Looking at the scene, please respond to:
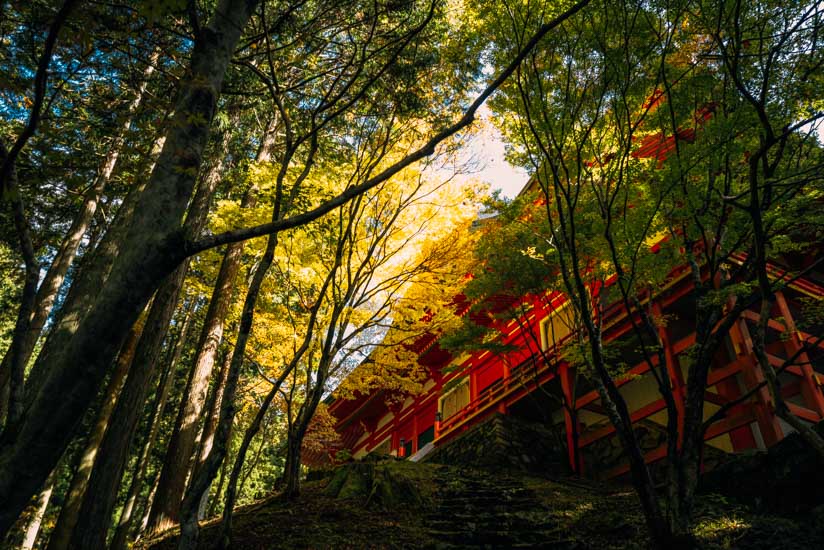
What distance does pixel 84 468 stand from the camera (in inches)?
364

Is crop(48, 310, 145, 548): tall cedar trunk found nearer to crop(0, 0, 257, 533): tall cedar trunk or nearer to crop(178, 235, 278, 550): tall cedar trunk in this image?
crop(178, 235, 278, 550): tall cedar trunk

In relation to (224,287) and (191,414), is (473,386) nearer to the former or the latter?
(224,287)

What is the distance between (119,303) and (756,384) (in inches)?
347

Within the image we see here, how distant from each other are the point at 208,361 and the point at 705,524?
8.40 m

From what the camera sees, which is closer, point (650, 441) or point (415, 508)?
point (415, 508)

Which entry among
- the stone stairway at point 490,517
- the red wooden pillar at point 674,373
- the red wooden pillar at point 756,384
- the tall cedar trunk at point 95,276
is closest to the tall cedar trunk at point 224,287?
the tall cedar trunk at point 95,276

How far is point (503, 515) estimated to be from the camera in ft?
21.8

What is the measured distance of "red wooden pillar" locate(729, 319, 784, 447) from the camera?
7.02 m

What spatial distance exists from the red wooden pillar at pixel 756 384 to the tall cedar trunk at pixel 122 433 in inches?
339

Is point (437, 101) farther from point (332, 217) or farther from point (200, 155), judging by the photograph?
point (200, 155)

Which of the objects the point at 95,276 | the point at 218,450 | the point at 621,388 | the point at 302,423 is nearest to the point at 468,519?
the point at 302,423

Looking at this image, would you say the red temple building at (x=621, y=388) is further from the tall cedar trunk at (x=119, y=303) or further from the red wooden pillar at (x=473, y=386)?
the tall cedar trunk at (x=119, y=303)

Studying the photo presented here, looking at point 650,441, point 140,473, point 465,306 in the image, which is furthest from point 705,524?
point 140,473

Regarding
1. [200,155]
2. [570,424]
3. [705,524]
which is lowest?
[705,524]
